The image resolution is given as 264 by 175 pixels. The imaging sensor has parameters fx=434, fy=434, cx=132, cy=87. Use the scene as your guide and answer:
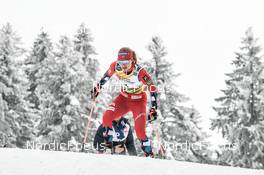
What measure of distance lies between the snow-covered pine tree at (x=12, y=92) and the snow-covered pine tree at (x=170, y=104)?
8024mm

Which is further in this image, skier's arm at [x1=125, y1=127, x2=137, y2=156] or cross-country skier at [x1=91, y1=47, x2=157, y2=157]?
skier's arm at [x1=125, y1=127, x2=137, y2=156]

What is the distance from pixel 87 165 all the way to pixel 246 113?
18151mm

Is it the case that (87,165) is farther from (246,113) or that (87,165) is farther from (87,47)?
(87,47)

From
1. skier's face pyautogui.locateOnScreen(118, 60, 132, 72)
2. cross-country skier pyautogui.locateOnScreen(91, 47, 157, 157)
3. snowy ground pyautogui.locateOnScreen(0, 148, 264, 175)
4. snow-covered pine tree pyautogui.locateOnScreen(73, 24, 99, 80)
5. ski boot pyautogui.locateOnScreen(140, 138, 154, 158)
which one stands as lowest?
snowy ground pyautogui.locateOnScreen(0, 148, 264, 175)

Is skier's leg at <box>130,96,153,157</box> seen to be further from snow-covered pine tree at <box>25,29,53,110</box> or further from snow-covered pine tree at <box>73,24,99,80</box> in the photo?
snow-covered pine tree at <box>25,29,53,110</box>

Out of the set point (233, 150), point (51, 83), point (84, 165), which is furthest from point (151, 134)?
point (84, 165)

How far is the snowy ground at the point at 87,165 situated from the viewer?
5.71m

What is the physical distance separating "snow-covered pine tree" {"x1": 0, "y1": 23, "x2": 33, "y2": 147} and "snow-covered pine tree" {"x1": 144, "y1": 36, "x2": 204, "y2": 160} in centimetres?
802

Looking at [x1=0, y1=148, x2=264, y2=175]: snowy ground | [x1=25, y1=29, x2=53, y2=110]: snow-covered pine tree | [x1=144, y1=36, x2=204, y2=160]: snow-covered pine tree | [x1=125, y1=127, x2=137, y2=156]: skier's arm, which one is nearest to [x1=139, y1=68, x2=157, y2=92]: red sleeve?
[x1=125, y1=127, x2=137, y2=156]: skier's arm

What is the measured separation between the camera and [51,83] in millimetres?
27688

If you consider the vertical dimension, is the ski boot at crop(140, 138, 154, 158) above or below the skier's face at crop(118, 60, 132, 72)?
below

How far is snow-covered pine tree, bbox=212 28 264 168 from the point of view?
73.4 ft

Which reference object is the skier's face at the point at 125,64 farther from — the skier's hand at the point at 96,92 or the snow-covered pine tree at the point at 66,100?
the snow-covered pine tree at the point at 66,100

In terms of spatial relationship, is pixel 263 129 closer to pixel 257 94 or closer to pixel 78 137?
pixel 257 94
